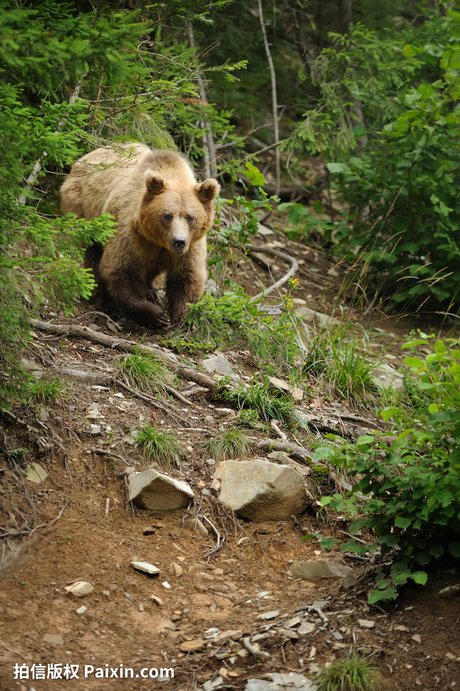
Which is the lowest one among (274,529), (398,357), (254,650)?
(398,357)

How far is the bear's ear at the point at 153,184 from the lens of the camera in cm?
735

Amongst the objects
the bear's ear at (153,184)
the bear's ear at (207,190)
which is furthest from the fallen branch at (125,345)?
the bear's ear at (207,190)

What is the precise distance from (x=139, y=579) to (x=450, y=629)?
1.68m

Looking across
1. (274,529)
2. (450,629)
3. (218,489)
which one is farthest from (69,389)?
(450,629)

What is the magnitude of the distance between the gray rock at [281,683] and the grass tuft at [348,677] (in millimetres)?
64

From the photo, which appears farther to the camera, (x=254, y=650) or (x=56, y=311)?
(x=56, y=311)

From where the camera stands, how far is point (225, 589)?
5.02m

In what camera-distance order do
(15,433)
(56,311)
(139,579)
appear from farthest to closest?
(56,311) < (15,433) < (139,579)

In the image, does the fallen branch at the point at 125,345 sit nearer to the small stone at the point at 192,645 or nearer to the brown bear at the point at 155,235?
the brown bear at the point at 155,235

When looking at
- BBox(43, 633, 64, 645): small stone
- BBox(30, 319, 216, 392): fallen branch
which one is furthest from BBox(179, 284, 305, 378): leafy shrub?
BBox(43, 633, 64, 645): small stone

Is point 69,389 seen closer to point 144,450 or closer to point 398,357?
point 144,450

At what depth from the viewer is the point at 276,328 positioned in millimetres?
7520

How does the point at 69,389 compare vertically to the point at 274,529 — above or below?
above

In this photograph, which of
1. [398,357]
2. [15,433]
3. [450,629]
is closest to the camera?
[450,629]
